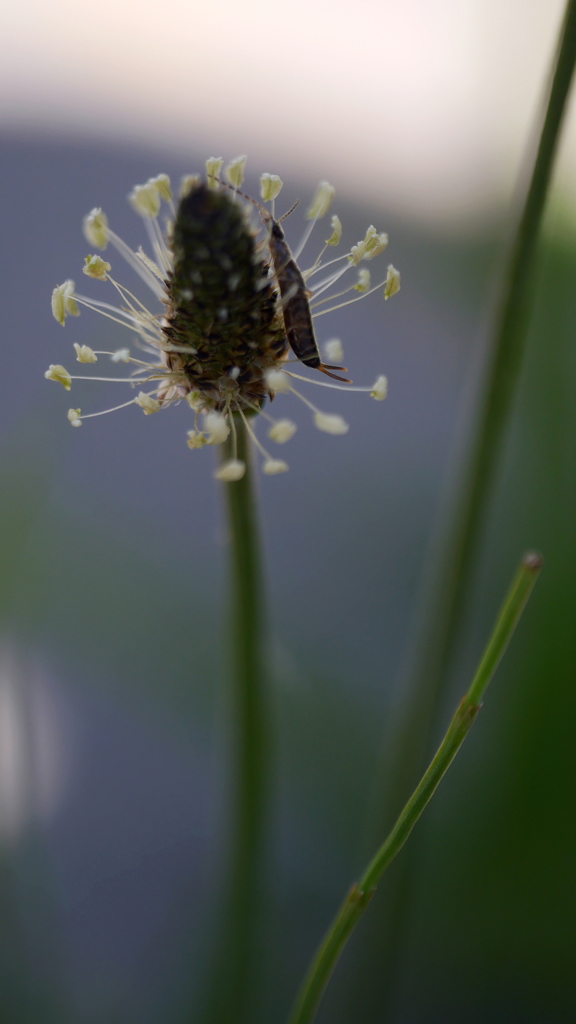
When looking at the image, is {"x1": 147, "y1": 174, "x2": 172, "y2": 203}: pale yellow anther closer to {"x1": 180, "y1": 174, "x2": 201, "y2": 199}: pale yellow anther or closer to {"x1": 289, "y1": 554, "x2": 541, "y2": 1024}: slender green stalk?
{"x1": 180, "y1": 174, "x2": 201, "y2": 199}: pale yellow anther

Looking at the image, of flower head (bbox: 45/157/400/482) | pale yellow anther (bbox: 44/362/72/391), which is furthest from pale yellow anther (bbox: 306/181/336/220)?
pale yellow anther (bbox: 44/362/72/391)

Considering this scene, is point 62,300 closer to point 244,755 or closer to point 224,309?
point 224,309

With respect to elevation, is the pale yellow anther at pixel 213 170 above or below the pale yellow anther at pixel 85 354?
above

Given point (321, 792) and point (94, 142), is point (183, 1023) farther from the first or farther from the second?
point (94, 142)

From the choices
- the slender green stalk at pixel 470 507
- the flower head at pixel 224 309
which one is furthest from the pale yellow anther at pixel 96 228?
the slender green stalk at pixel 470 507

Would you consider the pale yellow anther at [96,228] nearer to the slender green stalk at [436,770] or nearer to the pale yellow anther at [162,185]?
the pale yellow anther at [162,185]

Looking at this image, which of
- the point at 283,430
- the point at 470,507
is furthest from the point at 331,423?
the point at 470,507

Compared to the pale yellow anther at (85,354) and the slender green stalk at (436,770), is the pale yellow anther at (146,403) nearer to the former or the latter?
the pale yellow anther at (85,354)
